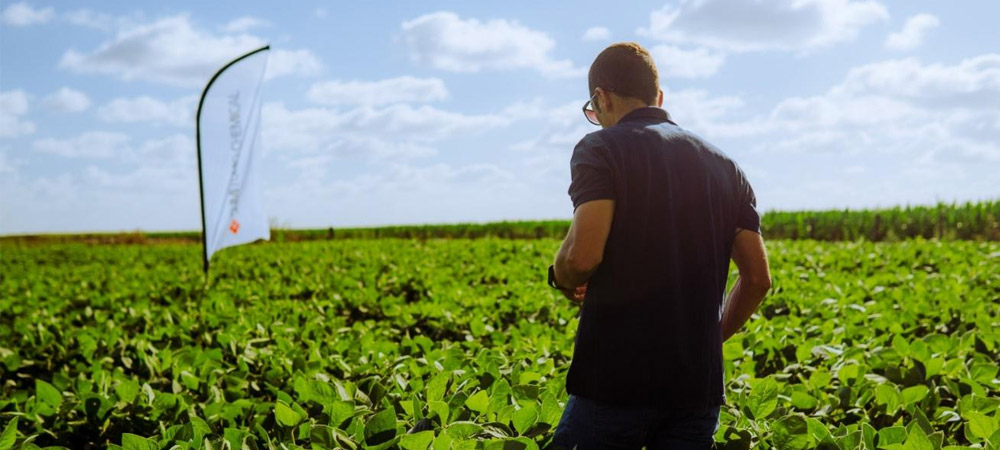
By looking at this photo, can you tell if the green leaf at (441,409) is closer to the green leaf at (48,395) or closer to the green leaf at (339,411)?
the green leaf at (339,411)

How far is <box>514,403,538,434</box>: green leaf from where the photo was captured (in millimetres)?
2689

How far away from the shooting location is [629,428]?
2371 mm

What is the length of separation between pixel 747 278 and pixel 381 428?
1.46 m

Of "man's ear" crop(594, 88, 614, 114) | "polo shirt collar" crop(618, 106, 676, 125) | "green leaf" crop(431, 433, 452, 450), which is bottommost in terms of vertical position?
"green leaf" crop(431, 433, 452, 450)

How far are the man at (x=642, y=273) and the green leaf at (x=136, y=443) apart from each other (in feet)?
4.90

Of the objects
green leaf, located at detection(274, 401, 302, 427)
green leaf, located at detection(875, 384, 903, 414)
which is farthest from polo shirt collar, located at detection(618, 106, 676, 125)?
green leaf, located at detection(875, 384, 903, 414)

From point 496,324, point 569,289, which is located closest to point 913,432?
point 569,289

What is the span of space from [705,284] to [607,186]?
20.0 inches

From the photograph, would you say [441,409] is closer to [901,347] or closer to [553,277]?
[553,277]

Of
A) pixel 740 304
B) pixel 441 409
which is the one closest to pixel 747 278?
pixel 740 304

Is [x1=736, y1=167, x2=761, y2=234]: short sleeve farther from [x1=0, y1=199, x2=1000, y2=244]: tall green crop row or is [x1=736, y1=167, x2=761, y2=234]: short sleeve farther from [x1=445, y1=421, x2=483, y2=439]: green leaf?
[x1=0, y1=199, x2=1000, y2=244]: tall green crop row

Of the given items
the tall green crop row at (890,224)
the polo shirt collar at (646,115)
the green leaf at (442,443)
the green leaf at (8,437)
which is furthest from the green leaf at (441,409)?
the tall green crop row at (890,224)

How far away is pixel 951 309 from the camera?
6.05 meters

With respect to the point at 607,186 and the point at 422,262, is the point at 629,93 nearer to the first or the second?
the point at 607,186
